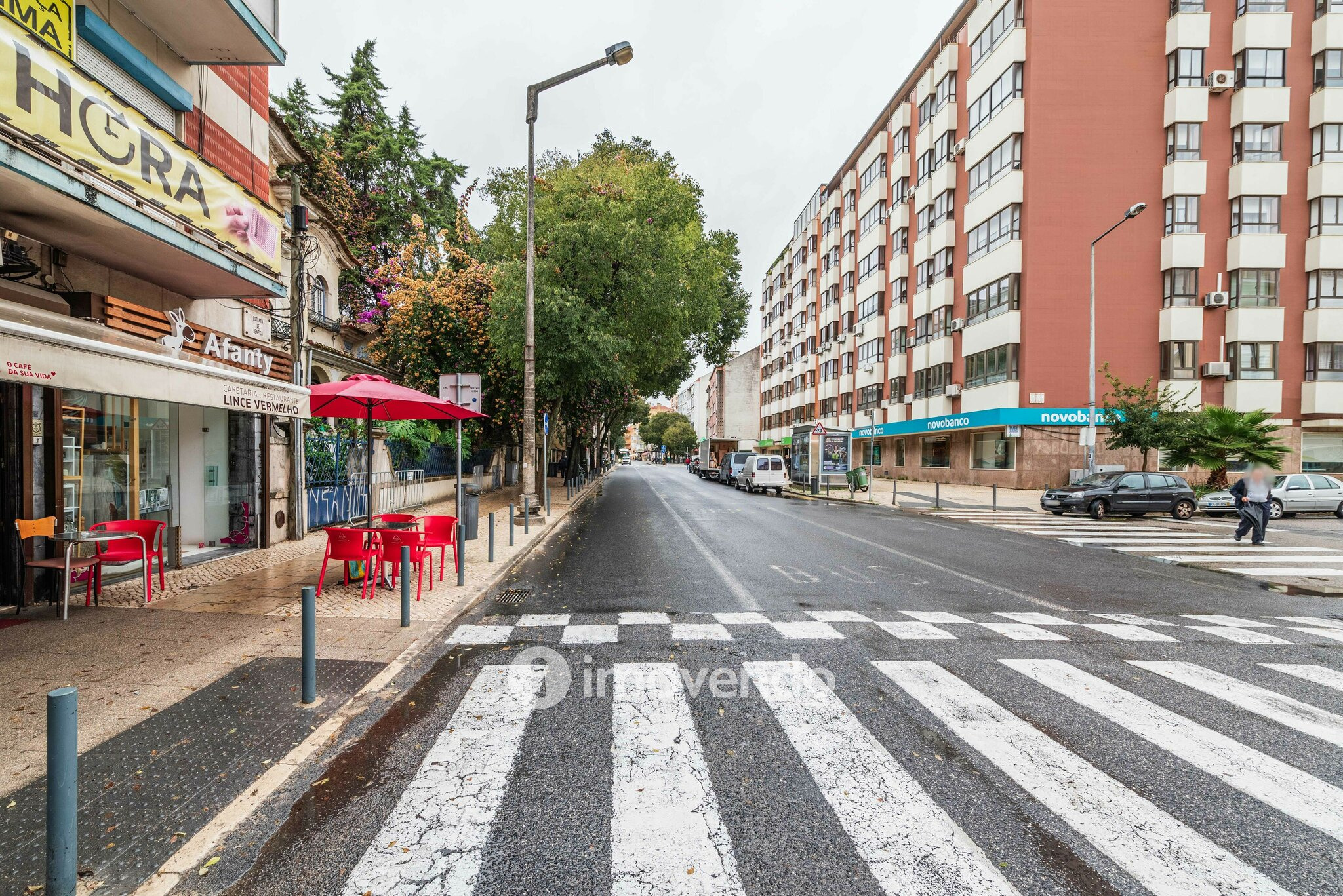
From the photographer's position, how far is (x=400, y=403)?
8555 millimetres

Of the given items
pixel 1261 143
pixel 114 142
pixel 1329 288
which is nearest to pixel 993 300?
pixel 1261 143

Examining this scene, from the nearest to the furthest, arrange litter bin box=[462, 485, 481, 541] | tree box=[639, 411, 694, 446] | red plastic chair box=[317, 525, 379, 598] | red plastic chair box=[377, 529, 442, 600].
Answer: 1. red plastic chair box=[317, 525, 379, 598]
2. red plastic chair box=[377, 529, 442, 600]
3. litter bin box=[462, 485, 481, 541]
4. tree box=[639, 411, 694, 446]

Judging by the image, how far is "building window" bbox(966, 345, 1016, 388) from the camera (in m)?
29.6

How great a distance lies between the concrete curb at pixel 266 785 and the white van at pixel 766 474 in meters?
24.4

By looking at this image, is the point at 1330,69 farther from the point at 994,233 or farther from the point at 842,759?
A: the point at 842,759

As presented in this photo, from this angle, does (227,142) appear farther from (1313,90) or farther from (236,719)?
(1313,90)

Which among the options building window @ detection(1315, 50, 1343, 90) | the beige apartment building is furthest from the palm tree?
building window @ detection(1315, 50, 1343, 90)

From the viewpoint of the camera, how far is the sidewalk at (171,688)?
9.44 ft

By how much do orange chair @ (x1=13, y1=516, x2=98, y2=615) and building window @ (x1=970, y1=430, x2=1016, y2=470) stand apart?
32.6m

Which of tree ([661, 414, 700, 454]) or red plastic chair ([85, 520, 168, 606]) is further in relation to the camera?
tree ([661, 414, 700, 454])

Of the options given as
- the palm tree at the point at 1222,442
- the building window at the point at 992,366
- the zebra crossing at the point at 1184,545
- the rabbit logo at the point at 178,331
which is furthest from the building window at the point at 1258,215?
the rabbit logo at the point at 178,331

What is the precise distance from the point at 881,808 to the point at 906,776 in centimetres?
39

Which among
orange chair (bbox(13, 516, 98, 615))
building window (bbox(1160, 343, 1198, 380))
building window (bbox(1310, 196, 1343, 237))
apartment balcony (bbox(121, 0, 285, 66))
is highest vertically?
building window (bbox(1310, 196, 1343, 237))

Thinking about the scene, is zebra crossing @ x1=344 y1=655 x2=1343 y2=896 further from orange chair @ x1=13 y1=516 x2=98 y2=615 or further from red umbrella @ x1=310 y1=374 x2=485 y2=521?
orange chair @ x1=13 y1=516 x2=98 y2=615
